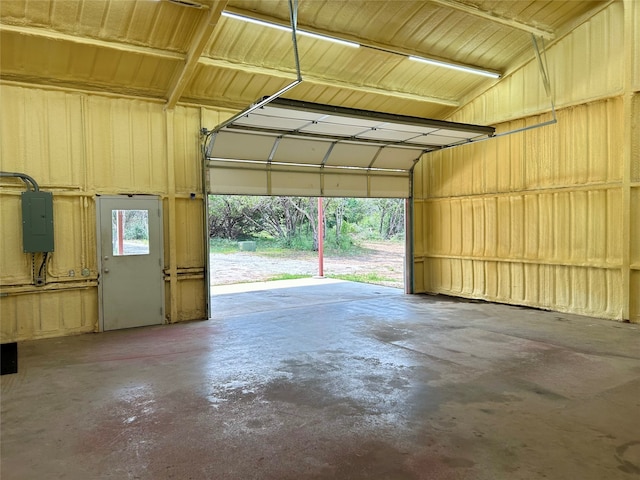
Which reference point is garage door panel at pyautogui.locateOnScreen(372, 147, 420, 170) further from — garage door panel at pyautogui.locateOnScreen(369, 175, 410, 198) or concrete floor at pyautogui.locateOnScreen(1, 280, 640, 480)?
concrete floor at pyautogui.locateOnScreen(1, 280, 640, 480)

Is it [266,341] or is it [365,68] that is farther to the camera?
[365,68]

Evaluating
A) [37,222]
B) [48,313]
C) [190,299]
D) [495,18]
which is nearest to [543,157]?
[495,18]

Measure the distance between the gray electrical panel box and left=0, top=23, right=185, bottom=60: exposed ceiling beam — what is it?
89.2 inches

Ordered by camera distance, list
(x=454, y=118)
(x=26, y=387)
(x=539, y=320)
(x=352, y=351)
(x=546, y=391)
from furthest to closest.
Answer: (x=454, y=118) → (x=539, y=320) → (x=352, y=351) → (x=26, y=387) → (x=546, y=391)

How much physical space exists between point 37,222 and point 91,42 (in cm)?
282

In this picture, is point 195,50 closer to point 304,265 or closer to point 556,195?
point 556,195

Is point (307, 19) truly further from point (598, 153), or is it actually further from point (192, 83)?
point (598, 153)

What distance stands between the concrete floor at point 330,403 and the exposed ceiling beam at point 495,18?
207 inches

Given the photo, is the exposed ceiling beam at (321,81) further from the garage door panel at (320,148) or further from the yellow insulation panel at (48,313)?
the yellow insulation panel at (48,313)

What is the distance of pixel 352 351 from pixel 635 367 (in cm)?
340

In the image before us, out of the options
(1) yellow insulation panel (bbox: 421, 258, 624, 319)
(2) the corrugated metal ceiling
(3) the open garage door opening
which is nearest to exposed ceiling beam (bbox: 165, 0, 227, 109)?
(2) the corrugated metal ceiling

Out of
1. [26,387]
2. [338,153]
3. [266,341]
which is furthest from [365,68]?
[26,387]

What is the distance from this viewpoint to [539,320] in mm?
7855

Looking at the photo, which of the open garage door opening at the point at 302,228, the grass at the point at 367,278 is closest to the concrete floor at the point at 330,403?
the grass at the point at 367,278
